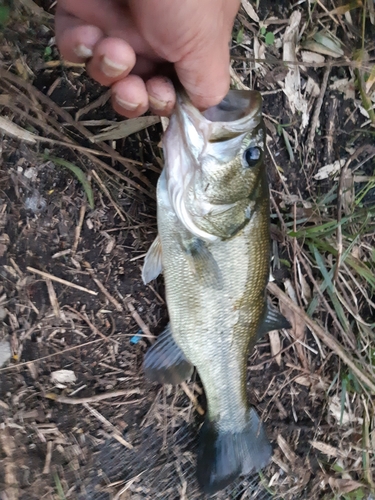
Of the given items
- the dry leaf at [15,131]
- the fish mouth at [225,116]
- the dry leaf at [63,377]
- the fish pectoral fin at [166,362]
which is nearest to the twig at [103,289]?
the fish pectoral fin at [166,362]

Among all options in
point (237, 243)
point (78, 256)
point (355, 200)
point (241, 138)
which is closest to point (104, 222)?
point (78, 256)

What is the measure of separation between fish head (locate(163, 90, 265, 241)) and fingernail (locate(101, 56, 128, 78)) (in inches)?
9.2

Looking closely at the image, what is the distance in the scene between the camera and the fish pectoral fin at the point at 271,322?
6.25 ft

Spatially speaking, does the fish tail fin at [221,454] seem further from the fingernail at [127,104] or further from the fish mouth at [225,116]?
the fingernail at [127,104]

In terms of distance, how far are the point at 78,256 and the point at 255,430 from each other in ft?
3.78

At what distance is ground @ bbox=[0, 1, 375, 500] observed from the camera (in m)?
1.76

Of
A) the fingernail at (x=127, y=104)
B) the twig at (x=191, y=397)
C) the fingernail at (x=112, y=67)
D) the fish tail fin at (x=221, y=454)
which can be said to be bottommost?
the fish tail fin at (x=221, y=454)

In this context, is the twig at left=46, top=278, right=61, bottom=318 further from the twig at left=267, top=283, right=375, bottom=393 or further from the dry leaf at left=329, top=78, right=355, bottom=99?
Answer: the dry leaf at left=329, top=78, right=355, bottom=99

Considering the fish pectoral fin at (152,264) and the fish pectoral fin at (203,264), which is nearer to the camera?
the fish pectoral fin at (203,264)

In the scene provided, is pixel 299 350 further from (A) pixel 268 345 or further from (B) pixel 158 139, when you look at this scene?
(B) pixel 158 139

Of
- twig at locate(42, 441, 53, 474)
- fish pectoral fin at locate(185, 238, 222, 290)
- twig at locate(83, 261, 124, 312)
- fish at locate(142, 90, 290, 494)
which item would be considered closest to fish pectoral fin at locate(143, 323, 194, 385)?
fish at locate(142, 90, 290, 494)

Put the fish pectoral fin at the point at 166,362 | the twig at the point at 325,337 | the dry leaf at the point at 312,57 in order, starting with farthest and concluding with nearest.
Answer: the dry leaf at the point at 312,57, the twig at the point at 325,337, the fish pectoral fin at the point at 166,362

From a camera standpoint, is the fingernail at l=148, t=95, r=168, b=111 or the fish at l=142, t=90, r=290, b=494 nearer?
the fingernail at l=148, t=95, r=168, b=111

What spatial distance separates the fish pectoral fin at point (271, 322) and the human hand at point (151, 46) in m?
0.95
